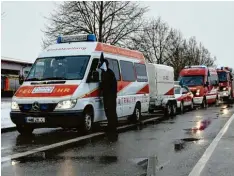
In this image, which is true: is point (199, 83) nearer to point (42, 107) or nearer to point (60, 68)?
point (60, 68)

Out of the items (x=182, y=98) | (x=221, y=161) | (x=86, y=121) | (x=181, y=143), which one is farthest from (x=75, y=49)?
(x=182, y=98)

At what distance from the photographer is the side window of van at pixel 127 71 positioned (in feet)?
46.0

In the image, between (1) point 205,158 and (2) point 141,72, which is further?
(2) point 141,72

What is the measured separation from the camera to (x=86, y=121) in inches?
445

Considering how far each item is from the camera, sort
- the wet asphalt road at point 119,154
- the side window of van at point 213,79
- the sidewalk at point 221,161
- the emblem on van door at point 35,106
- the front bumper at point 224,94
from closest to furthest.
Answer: the sidewalk at point 221,161, the wet asphalt road at point 119,154, the emblem on van door at point 35,106, the side window of van at point 213,79, the front bumper at point 224,94

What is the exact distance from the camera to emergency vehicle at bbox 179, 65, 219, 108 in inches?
1072

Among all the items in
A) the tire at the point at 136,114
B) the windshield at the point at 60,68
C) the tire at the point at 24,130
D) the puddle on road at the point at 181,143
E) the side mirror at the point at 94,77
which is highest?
the windshield at the point at 60,68

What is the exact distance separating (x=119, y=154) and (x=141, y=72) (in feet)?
26.5

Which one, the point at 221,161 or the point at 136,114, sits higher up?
the point at 136,114

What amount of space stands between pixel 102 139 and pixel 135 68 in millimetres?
5412

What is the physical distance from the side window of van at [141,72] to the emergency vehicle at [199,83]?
1145 cm

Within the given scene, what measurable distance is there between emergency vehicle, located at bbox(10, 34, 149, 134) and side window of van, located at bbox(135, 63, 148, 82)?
1.49 metres

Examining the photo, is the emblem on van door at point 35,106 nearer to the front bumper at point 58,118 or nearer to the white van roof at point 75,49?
the front bumper at point 58,118

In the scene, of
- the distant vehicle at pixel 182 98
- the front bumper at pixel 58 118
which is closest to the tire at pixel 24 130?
the front bumper at pixel 58 118
